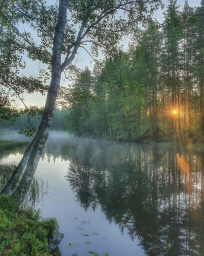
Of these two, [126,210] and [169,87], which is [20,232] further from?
[169,87]

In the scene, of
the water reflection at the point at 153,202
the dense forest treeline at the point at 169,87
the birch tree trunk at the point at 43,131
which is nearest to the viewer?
the water reflection at the point at 153,202

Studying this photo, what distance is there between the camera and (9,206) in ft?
16.8

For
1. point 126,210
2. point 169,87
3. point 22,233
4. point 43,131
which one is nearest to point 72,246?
point 22,233

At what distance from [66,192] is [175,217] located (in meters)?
5.66

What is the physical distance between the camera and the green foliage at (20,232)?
3.84 metres

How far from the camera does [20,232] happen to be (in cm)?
439

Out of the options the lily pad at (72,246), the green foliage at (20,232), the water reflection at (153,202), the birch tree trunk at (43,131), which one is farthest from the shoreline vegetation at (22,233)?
the water reflection at (153,202)

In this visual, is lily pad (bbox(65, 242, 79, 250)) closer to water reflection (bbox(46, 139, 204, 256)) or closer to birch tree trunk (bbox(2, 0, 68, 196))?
water reflection (bbox(46, 139, 204, 256))

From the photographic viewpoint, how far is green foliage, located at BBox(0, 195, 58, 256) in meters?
3.84

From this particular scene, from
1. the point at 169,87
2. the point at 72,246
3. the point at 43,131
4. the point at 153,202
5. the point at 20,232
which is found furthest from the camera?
the point at 169,87

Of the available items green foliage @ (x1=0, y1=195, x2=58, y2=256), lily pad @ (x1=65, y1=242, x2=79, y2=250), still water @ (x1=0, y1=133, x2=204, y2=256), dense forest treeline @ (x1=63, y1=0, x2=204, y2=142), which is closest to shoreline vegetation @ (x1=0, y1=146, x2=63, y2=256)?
green foliage @ (x1=0, y1=195, x2=58, y2=256)

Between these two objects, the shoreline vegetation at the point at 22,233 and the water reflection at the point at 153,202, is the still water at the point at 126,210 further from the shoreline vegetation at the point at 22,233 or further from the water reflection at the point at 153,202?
the shoreline vegetation at the point at 22,233

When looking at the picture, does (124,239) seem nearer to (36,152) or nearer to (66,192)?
(36,152)

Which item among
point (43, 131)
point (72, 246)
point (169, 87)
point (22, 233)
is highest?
point (169, 87)
